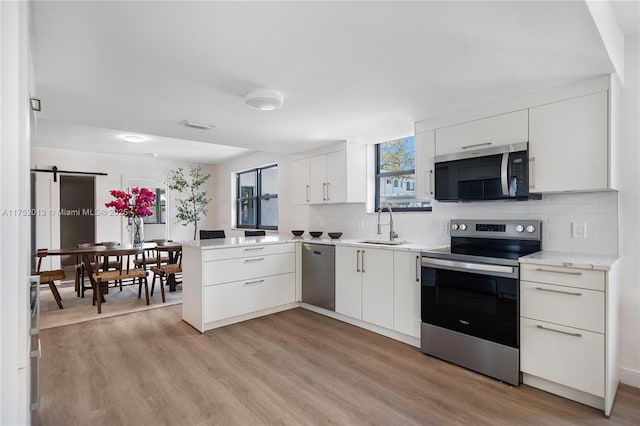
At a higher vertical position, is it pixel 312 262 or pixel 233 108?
pixel 233 108

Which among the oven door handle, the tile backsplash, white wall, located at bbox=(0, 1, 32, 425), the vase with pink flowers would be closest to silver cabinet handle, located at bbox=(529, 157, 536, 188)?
the tile backsplash

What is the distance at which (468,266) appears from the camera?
8.12 feet

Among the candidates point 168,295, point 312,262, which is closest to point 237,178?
point 168,295

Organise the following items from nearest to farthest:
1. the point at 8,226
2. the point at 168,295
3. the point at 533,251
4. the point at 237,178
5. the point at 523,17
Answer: the point at 8,226 → the point at 523,17 → the point at 533,251 → the point at 168,295 → the point at 237,178

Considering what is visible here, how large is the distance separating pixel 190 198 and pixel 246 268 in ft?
14.1

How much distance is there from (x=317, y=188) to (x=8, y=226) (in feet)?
12.3

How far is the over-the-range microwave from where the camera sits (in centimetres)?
252

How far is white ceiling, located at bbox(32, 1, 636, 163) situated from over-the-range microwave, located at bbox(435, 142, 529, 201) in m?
0.44

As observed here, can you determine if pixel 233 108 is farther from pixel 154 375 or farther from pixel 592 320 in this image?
pixel 592 320

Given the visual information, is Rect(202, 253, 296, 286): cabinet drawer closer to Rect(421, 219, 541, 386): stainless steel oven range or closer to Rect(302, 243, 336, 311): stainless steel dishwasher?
Rect(302, 243, 336, 311): stainless steel dishwasher

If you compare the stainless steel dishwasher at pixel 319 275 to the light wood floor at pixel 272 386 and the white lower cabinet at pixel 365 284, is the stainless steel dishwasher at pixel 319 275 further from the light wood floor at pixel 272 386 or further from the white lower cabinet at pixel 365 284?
the light wood floor at pixel 272 386

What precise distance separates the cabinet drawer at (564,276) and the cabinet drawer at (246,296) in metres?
2.56

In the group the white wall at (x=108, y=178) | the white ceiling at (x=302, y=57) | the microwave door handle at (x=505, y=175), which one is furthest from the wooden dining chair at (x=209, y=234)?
the microwave door handle at (x=505, y=175)

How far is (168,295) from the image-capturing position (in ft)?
15.9
